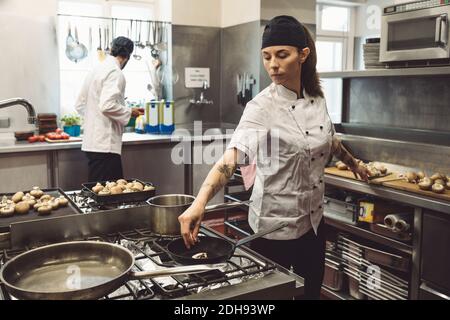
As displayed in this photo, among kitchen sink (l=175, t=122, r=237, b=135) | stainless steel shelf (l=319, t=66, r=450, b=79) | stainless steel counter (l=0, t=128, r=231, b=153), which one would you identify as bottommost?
stainless steel counter (l=0, t=128, r=231, b=153)

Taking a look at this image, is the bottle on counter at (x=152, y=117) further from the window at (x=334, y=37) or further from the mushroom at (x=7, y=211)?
the mushroom at (x=7, y=211)

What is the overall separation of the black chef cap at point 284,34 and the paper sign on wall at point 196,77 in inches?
123

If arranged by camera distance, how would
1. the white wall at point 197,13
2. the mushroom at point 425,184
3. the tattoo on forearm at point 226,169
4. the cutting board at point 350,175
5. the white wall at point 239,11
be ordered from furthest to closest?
the white wall at point 197,13, the white wall at point 239,11, the cutting board at point 350,175, the mushroom at point 425,184, the tattoo on forearm at point 226,169

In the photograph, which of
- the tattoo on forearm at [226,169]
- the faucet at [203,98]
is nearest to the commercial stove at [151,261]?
the tattoo on forearm at [226,169]

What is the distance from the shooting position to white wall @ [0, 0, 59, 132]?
386 centimetres

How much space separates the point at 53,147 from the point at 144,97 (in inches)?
54.8

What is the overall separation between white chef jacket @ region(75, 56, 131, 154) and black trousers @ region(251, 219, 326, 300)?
6.42 ft

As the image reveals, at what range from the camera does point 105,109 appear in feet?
11.0

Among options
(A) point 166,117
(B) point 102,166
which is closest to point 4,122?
(B) point 102,166

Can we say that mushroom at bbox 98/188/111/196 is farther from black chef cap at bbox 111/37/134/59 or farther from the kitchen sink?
the kitchen sink

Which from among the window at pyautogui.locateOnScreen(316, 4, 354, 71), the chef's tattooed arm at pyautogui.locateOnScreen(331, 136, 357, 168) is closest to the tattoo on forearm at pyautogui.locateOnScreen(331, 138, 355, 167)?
the chef's tattooed arm at pyautogui.locateOnScreen(331, 136, 357, 168)

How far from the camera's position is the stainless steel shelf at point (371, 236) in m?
2.34

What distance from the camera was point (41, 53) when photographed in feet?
13.1

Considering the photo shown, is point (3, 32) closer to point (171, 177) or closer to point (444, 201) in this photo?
point (171, 177)
